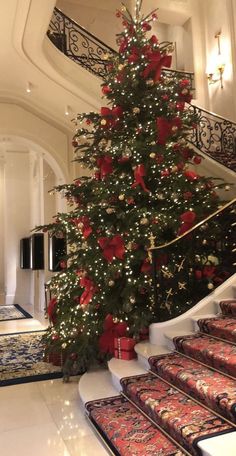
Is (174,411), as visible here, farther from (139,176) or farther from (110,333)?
(139,176)

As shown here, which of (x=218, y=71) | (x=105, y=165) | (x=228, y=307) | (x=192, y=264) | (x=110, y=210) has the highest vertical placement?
(x=218, y=71)

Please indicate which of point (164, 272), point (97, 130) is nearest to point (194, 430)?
point (164, 272)

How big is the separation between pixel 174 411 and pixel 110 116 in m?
3.49

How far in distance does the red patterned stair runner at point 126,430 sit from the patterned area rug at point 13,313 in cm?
700

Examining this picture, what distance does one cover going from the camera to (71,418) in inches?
143

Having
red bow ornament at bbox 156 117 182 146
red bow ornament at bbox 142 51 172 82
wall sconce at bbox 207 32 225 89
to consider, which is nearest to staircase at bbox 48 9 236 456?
red bow ornament at bbox 156 117 182 146

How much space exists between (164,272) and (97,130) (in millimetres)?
1981

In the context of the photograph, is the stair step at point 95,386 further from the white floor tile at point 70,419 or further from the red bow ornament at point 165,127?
the red bow ornament at point 165,127

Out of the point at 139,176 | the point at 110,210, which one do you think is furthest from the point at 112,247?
the point at 139,176

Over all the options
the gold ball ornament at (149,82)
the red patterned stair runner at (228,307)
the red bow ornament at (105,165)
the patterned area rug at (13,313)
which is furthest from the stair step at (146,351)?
the patterned area rug at (13,313)

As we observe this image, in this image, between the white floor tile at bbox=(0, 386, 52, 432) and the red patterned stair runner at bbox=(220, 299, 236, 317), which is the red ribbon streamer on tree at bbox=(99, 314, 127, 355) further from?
the red patterned stair runner at bbox=(220, 299, 236, 317)

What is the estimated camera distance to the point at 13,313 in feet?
36.4

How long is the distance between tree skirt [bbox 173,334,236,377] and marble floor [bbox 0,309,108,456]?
1078mm

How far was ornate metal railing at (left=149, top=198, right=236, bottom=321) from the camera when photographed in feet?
14.8
